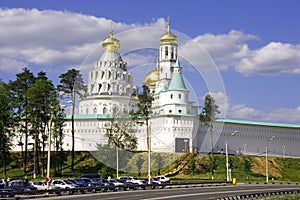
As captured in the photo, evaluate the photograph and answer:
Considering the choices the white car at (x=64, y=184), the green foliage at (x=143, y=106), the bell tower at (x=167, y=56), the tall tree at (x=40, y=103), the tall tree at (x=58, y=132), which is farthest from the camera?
the bell tower at (x=167, y=56)

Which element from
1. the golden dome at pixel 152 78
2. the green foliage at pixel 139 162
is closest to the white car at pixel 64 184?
the green foliage at pixel 139 162

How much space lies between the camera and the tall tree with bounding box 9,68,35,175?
241 feet

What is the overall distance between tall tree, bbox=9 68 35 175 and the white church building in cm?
1306

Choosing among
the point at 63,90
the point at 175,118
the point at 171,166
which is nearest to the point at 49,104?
the point at 63,90

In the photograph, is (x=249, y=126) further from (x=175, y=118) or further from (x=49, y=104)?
(x=49, y=104)

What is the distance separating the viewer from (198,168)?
83.5m

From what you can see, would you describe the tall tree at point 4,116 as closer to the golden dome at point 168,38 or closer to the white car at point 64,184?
the white car at point 64,184

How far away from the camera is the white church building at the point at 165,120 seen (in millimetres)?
95500

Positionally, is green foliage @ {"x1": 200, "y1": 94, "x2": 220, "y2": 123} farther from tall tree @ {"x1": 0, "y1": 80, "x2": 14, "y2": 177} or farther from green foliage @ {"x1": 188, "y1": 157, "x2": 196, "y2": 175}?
tall tree @ {"x1": 0, "y1": 80, "x2": 14, "y2": 177}

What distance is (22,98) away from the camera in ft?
243

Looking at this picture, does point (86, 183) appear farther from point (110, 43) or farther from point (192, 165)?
point (110, 43)

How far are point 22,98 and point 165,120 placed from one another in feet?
95.8

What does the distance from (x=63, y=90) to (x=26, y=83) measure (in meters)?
5.38

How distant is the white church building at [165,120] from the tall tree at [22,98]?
13.1 metres
